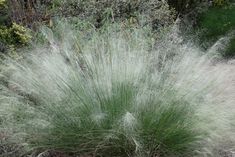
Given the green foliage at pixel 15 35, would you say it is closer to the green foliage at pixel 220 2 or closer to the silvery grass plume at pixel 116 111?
the silvery grass plume at pixel 116 111

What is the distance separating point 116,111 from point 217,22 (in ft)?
25.4

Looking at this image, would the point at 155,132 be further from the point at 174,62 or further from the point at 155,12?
the point at 155,12

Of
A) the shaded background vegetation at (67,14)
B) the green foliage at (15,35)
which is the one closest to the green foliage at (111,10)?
the shaded background vegetation at (67,14)

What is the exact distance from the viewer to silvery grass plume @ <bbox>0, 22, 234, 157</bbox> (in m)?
3.79

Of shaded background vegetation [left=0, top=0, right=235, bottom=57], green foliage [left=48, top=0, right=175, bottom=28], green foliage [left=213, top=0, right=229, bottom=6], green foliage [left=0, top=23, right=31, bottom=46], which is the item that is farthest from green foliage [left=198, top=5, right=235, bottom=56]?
green foliage [left=0, top=23, right=31, bottom=46]

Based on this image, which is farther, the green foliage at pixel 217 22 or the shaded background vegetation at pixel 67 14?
the green foliage at pixel 217 22

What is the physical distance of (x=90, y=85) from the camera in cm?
397

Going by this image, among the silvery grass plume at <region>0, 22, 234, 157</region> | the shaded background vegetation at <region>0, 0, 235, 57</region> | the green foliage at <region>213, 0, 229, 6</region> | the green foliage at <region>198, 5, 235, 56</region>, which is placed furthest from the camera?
the green foliage at <region>213, 0, 229, 6</region>

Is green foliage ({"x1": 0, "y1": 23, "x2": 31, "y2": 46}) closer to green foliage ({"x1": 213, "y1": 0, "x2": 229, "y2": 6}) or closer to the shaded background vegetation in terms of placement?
the shaded background vegetation

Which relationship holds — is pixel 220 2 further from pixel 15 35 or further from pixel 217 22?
pixel 15 35

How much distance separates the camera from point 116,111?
12.5 ft

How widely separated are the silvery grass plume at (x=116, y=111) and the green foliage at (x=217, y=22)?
19.2ft

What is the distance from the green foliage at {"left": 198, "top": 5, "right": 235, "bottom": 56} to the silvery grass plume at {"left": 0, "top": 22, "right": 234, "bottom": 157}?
585 cm

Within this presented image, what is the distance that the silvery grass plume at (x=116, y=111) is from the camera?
379cm
